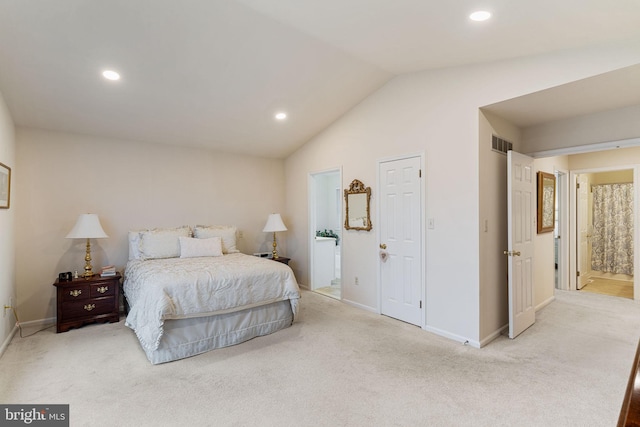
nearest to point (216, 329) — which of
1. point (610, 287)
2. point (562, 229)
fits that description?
point (562, 229)

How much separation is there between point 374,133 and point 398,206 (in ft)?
3.41

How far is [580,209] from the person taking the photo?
5.46 meters

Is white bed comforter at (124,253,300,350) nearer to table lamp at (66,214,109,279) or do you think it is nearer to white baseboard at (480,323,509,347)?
table lamp at (66,214,109,279)

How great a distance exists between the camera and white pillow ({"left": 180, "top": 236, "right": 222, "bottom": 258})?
426 cm

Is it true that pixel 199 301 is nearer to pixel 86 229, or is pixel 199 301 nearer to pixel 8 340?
pixel 86 229

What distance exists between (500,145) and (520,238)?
3.47 feet

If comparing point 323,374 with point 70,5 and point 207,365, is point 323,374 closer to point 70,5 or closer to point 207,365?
point 207,365

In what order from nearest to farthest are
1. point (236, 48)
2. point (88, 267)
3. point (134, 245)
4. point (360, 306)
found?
point (236, 48)
point (88, 267)
point (134, 245)
point (360, 306)

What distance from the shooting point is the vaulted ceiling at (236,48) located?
89.7 inches

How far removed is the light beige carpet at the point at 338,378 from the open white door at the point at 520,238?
246mm

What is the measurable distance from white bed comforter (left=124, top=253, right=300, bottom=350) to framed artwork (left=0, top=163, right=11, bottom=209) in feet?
4.36

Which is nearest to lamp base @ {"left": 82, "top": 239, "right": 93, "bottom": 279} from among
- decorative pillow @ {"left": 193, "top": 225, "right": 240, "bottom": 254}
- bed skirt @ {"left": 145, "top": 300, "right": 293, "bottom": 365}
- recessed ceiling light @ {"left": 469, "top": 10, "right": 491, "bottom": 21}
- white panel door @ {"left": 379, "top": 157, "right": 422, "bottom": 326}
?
decorative pillow @ {"left": 193, "top": 225, "right": 240, "bottom": 254}

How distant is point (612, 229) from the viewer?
621 cm

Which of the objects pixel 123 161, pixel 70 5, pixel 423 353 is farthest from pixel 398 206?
pixel 123 161
